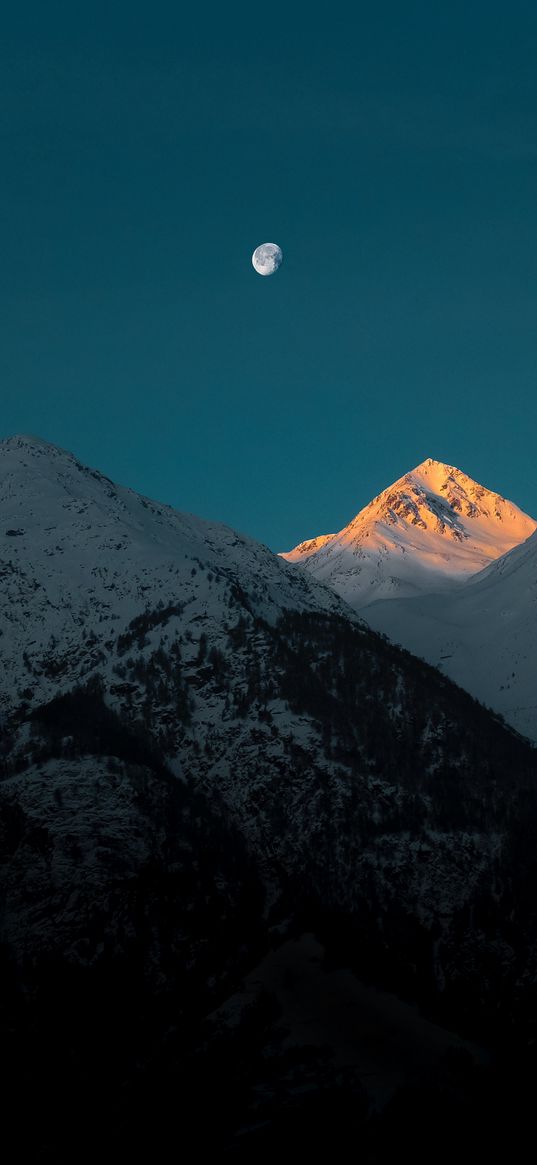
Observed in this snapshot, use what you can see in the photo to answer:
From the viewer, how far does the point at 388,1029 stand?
5620 inches

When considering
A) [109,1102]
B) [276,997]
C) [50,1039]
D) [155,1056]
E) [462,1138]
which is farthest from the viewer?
Answer: [50,1039]

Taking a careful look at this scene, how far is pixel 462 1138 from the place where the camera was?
126 meters

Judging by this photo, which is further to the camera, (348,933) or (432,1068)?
(348,933)

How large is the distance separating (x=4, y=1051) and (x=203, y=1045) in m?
42.2

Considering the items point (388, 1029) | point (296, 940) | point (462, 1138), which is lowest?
point (462, 1138)

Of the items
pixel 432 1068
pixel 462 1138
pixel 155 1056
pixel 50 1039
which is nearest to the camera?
pixel 462 1138

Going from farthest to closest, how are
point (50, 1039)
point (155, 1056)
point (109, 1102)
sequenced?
point (50, 1039), point (155, 1056), point (109, 1102)

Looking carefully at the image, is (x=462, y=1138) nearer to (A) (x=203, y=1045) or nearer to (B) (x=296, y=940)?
(A) (x=203, y=1045)

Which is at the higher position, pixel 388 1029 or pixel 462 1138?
pixel 388 1029

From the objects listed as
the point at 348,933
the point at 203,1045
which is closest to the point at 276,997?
the point at 203,1045

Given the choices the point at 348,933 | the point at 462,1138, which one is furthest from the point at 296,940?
the point at 462,1138

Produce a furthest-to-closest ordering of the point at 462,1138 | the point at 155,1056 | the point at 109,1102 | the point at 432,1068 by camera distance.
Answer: the point at 155,1056 → the point at 109,1102 → the point at 432,1068 → the point at 462,1138

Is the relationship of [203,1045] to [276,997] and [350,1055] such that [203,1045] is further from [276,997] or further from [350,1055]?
[350,1055]

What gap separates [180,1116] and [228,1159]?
40.0 ft
